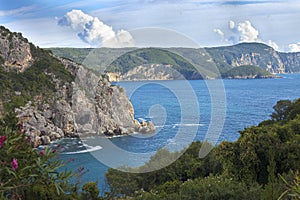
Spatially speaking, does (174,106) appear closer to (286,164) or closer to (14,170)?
(286,164)

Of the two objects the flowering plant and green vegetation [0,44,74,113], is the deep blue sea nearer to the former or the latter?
green vegetation [0,44,74,113]

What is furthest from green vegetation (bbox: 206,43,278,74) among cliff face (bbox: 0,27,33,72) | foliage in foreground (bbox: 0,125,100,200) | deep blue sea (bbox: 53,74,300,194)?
foliage in foreground (bbox: 0,125,100,200)

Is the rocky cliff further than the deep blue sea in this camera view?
Yes

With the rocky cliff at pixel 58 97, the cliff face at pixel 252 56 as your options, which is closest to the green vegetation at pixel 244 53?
the cliff face at pixel 252 56

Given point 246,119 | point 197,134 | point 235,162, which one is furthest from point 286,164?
point 246,119

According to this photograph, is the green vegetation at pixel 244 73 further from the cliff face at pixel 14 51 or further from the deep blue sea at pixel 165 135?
the cliff face at pixel 14 51

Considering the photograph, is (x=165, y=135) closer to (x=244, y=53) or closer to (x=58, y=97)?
(x=58, y=97)

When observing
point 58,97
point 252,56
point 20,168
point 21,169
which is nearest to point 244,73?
point 252,56
